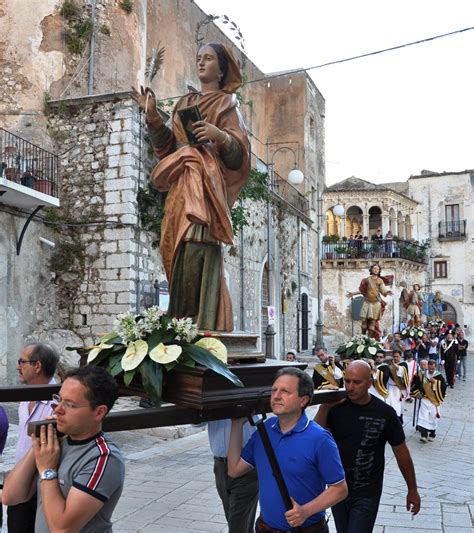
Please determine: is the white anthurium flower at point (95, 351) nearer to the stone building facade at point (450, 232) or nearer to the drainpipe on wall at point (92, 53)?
the drainpipe on wall at point (92, 53)

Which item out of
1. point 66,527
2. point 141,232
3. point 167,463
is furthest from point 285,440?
point 141,232

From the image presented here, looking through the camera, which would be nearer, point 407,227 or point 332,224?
point 332,224

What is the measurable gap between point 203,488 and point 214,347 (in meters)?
4.60

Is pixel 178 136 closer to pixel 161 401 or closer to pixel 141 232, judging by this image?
pixel 161 401

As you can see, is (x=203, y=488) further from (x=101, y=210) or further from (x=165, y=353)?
(x=101, y=210)

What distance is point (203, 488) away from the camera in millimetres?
7109

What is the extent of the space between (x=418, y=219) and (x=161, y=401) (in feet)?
150

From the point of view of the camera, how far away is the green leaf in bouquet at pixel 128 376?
272 cm

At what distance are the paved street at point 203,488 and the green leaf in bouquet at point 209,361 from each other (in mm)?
3372

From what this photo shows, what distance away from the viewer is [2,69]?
1362cm

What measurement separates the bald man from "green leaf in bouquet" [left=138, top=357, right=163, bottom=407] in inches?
59.7

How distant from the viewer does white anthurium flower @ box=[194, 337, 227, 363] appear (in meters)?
2.99

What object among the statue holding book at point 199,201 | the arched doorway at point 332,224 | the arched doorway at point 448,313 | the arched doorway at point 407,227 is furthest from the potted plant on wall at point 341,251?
the statue holding book at point 199,201

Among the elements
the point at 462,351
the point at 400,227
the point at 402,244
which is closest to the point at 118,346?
the point at 462,351
